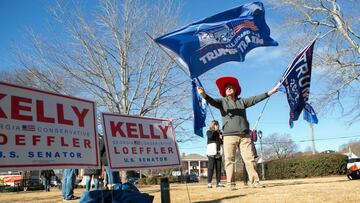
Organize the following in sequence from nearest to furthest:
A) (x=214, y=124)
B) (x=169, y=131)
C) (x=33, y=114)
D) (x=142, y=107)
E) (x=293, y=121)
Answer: (x=33, y=114)
(x=169, y=131)
(x=293, y=121)
(x=214, y=124)
(x=142, y=107)

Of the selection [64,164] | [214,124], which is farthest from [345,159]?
[64,164]

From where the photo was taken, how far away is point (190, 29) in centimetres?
801

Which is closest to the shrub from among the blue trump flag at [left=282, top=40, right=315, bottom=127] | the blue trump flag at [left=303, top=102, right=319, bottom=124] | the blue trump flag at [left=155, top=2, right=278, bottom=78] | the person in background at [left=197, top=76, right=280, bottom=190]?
the blue trump flag at [left=303, top=102, right=319, bottom=124]

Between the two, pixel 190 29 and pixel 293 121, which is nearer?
pixel 190 29

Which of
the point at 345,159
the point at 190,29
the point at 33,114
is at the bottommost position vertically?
the point at 345,159

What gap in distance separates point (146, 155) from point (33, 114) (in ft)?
5.17

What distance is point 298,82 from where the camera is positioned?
28.2 feet

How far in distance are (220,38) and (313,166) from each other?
1514 cm

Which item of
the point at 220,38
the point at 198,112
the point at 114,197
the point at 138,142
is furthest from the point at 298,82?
the point at 114,197

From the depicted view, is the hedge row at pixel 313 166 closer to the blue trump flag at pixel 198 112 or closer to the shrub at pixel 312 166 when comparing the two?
the shrub at pixel 312 166

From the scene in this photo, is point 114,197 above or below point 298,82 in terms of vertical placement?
below

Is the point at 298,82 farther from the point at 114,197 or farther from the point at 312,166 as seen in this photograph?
the point at 312,166

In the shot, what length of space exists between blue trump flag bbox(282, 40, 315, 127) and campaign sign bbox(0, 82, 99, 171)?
204 inches

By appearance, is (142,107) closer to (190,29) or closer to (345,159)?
(345,159)
